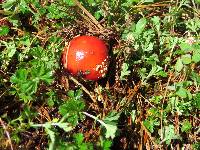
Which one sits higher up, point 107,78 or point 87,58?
point 87,58

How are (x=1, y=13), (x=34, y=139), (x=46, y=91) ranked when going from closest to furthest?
1. (x=34, y=139)
2. (x=46, y=91)
3. (x=1, y=13)

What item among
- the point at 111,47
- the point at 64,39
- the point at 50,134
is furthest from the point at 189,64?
the point at 50,134

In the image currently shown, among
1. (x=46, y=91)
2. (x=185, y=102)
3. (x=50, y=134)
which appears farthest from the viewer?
(x=185, y=102)

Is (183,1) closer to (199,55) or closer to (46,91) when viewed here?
(199,55)

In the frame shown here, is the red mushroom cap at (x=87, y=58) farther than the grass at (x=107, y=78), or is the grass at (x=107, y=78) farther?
the red mushroom cap at (x=87, y=58)
